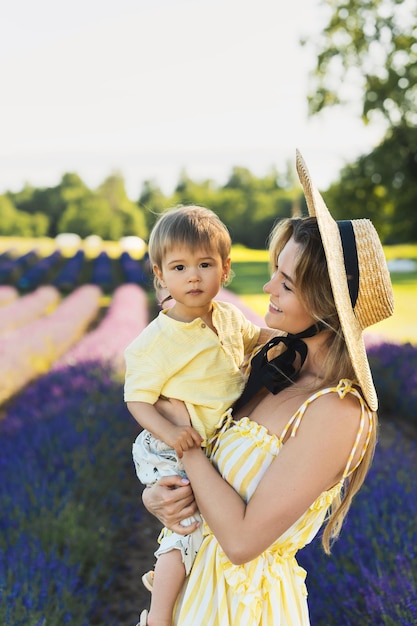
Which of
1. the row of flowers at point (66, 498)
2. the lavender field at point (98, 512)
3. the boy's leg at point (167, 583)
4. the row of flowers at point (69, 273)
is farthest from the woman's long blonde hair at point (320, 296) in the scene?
the row of flowers at point (69, 273)

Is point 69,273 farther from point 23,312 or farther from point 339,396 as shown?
Result: point 339,396

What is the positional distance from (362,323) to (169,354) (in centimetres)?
50

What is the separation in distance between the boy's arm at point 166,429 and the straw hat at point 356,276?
0.43 metres

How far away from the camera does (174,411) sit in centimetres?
179

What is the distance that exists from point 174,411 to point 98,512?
2.59 meters

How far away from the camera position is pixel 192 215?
188cm

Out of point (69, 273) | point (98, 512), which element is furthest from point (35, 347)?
point (69, 273)

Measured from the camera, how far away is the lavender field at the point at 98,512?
8.84 ft

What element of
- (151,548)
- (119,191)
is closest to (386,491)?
(151,548)

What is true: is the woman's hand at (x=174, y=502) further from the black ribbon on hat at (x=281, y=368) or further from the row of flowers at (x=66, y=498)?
the row of flowers at (x=66, y=498)

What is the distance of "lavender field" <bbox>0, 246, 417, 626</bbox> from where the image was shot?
8.84 ft

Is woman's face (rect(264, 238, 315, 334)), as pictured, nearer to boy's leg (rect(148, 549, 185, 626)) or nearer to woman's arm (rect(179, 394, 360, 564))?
woman's arm (rect(179, 394, 360, 564))

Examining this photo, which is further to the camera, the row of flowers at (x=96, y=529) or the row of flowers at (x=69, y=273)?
the row of flowers at (x=69, y=273)

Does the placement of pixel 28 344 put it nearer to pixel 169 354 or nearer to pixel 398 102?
Answer: pixel 169 354
